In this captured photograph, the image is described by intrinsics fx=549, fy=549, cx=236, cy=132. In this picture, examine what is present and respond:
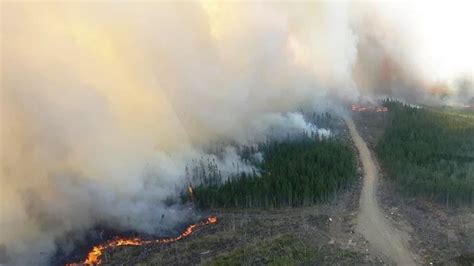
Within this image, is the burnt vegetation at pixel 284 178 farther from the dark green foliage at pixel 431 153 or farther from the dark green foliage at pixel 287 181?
the dark green foliage at pixel 431 153

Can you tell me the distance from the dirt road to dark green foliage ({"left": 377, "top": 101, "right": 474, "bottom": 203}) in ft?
15.3

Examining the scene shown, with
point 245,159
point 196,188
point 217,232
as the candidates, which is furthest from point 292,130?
point 217,232

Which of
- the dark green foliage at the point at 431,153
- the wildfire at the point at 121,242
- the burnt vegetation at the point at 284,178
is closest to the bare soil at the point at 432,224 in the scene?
the dark green foliage at the point at 431,153

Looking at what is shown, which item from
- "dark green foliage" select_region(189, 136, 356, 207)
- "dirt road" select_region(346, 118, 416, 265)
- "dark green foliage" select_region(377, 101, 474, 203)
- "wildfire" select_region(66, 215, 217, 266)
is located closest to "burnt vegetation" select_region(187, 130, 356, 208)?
"dark green foliage" select_region(189, 136, 356, 207)

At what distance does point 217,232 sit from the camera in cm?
6025

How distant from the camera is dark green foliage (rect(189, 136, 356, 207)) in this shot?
67.2m

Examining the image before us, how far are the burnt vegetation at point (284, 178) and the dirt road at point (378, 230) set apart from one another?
3.36 meters

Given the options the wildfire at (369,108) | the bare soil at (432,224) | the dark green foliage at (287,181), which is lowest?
the bare soil at (432,224)

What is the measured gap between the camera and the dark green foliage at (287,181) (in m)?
67.2

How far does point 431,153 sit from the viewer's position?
78.9 metres

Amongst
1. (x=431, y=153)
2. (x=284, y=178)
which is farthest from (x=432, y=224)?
(x=431, y=153)

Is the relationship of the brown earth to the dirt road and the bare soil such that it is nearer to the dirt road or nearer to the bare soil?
the bare soil

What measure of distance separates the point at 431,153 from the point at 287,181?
928 inches

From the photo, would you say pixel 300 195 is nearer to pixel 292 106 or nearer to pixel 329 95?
pixel 292 106
